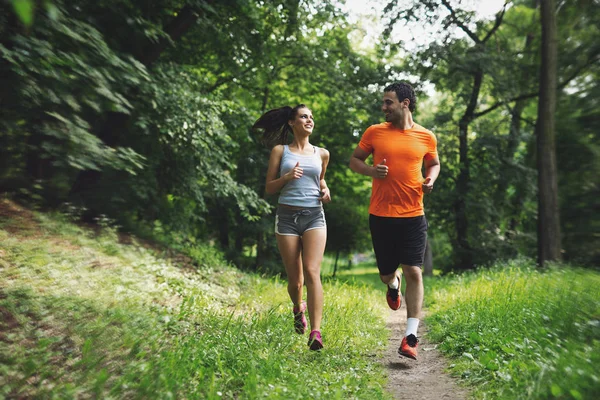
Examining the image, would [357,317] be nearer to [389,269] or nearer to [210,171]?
[389,269]

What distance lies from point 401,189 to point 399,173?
0.15 metres

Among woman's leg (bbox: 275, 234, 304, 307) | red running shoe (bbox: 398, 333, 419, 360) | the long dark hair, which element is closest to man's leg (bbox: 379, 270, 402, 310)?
red running shoe (bbox: 398, 333, 419, 360)

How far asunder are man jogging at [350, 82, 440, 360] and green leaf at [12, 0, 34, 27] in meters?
3.45

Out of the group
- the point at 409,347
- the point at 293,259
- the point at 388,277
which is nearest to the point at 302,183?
the point at 293,259

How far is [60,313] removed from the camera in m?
4.02

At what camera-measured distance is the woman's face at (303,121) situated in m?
4.85

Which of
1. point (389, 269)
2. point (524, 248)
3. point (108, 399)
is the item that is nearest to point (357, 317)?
point (389, 269)

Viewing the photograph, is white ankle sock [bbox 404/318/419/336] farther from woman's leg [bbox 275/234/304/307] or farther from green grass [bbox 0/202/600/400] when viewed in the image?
woman's leg [bbox 275/234/304/307]

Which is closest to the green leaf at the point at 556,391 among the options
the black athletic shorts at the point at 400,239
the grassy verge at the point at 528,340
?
the grassy verge at the point at 528,340

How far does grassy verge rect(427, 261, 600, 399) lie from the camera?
2.73m

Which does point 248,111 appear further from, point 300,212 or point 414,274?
point 414,274

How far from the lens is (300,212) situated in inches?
184

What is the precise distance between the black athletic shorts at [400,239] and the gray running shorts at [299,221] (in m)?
0.55

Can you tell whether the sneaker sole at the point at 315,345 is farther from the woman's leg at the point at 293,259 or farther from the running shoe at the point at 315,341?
the woman's leg at the point at 293,259
